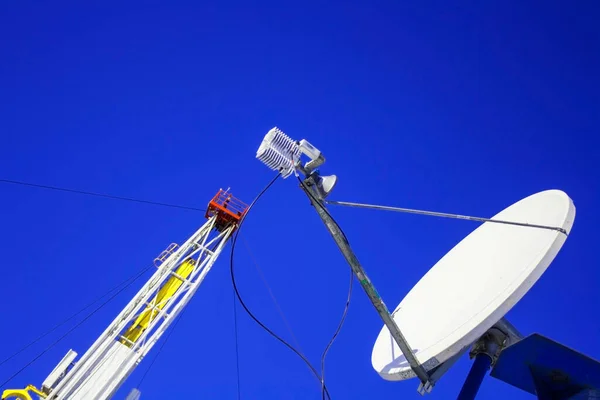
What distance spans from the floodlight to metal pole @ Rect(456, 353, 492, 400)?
477cm

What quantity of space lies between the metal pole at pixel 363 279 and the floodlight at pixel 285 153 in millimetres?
360

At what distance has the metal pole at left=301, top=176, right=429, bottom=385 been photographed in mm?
8477

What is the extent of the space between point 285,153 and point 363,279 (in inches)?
97.0

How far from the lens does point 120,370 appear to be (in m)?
17.8

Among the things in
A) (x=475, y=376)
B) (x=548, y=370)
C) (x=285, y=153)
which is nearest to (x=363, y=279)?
(x=285, y=153)

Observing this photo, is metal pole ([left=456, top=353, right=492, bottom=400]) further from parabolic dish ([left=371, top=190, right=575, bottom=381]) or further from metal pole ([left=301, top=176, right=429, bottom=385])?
metal pole ([left=301, top=176, right=429, bottom=385])

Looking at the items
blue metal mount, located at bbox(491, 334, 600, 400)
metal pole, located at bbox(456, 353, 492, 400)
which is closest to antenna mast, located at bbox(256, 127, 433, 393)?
metal pole, located at bbox(456, 353, 492, 400)

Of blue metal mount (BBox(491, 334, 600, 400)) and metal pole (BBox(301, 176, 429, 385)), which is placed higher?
blue metal mount (BBox(491, 334, 600, 400))

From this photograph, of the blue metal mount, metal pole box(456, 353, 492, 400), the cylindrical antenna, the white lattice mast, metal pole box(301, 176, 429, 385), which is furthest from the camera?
the white lattice mast

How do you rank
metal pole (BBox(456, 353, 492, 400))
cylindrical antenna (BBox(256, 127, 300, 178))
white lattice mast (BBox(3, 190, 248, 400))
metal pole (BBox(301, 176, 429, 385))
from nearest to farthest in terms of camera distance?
cylindrical antenna (BBox(256, 127, 300, 178))
metal pole (BBox(301, 176, 429, 385))
metal pole (BBox(456, 353, 492, 400))
white lattice mast (BBox(3, 190, 248, 400))

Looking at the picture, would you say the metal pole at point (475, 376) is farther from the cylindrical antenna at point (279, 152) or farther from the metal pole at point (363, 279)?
the cylindrical antenna at point (279, 152)

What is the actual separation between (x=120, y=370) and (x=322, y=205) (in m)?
12.6

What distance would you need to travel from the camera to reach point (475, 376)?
9.55m

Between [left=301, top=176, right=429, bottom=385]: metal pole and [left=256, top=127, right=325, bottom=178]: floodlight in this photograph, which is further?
[left=301, top=176, right=429, bottom=385]: metal pole
